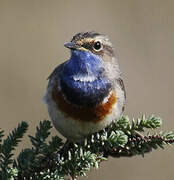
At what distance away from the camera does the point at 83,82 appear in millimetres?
6020

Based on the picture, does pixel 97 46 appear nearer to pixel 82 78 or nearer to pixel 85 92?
pixel 82 78

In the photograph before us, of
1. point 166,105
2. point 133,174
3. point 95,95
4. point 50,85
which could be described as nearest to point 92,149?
point 95,95

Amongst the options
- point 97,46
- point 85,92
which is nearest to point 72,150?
point 85,92

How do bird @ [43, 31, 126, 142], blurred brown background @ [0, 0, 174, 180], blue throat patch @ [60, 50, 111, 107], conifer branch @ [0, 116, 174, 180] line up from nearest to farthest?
conifer branch @ [0, 116, 174, 180] → bird @ [43, 31, 126, 142] → blue throat patch @ [60, 50, 111, 107] → blurred brown background @ [0, 0, 174, 180]

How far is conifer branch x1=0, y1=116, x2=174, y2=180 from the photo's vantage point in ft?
16.3

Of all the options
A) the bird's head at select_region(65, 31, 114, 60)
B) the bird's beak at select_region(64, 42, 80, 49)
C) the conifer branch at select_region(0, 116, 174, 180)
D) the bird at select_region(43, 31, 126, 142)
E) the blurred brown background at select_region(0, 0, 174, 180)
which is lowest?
the conifer branch at select_region(0, 116, 174, 180)

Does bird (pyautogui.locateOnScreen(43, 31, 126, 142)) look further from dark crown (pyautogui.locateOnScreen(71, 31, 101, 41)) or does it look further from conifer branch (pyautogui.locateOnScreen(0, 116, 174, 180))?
conifer branch (pyautogui.locateOnScreen(0, 116, 174, 180))

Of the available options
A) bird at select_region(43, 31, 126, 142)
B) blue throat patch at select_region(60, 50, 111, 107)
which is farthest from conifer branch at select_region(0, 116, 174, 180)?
blue throat patch at select_region(60, 50, 111, 107)

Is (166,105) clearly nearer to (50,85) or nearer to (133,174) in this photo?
(133,174)

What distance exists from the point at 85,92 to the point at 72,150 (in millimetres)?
760

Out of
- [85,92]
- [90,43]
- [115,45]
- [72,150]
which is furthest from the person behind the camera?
[115,45]

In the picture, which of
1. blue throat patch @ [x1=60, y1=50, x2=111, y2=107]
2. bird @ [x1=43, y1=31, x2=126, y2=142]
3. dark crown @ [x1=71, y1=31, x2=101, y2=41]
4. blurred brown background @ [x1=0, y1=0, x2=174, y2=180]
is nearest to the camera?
bird @ [x1=43, y1=31, x2=126, y2=142]

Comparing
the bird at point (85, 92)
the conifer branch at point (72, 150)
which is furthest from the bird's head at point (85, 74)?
the conifer branch at point (72, 150)

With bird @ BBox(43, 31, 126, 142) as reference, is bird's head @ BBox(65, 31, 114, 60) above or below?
above
